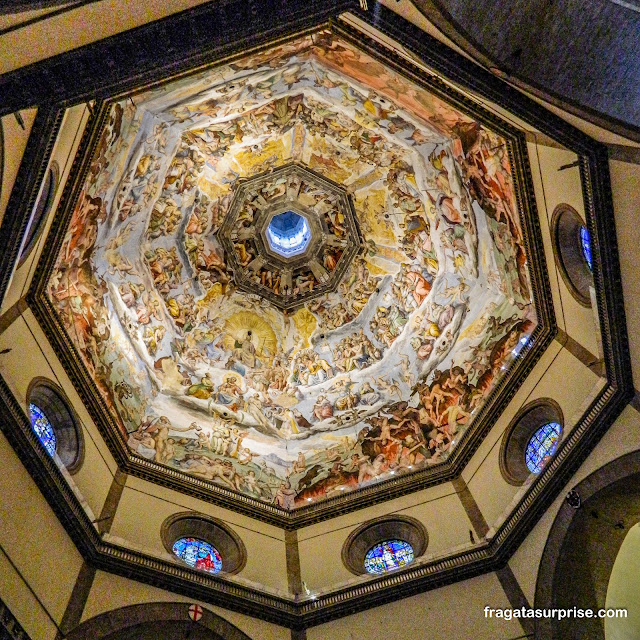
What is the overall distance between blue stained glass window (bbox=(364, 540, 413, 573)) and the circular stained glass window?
3383 millimetres

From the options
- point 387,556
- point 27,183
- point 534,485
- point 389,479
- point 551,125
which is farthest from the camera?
point 389,479

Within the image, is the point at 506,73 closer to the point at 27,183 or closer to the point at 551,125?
the point at 551,125

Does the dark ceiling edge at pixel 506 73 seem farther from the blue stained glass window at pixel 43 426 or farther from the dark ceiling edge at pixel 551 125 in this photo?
the blue stained glass window at pixel 43 426

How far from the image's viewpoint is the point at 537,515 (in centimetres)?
1262

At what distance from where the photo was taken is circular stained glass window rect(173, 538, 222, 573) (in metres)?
14.1

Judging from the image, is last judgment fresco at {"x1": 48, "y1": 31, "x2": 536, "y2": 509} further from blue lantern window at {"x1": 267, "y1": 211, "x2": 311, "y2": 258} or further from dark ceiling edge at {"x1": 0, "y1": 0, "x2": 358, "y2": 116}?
dark ceiling edge at {"x1": 0, "y1": 0, "x2": 358, "y2": 116}

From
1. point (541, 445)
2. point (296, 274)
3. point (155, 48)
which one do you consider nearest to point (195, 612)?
point (541, 445)

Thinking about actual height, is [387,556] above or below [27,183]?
below

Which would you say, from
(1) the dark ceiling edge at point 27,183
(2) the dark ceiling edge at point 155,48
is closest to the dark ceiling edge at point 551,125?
(2) the dark ceiling edge at point 155,48

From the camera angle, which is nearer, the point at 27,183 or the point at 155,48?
the point at 155,48

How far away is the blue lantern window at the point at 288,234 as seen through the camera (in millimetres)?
22281

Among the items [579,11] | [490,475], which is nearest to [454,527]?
[490,475]

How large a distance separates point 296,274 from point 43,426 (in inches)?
419

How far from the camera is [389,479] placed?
640 inches
